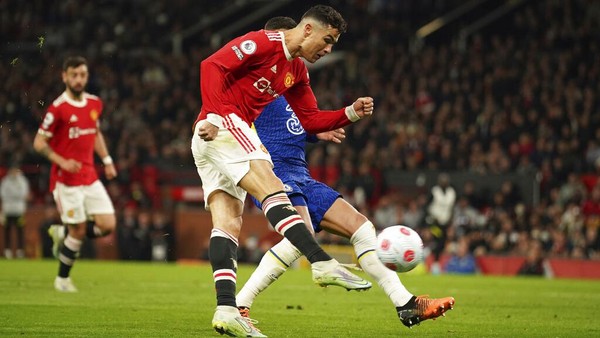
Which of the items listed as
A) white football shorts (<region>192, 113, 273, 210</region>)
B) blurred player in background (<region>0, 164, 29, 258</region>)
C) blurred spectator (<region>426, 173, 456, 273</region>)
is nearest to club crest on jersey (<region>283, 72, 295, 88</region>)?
white football shorts (<region>192, 113, 273, 210</region>)

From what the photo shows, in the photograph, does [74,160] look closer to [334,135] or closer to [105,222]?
[105,222]

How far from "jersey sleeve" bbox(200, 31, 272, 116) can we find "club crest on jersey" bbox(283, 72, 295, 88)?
1.01 feet

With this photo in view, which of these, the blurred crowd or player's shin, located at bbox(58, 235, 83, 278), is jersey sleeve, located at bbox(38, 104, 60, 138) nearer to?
player's shin, located at bbox(58, 235, 83, 278)

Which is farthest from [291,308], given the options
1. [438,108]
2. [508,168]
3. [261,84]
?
[438,108]

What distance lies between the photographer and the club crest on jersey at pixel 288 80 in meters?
7.92

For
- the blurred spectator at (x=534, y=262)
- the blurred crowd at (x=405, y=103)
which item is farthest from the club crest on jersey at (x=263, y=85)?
the blurred spectator at (x=534, y=262)

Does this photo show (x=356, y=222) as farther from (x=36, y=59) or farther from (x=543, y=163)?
(x=36, y=59)

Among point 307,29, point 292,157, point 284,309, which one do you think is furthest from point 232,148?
point 284,309

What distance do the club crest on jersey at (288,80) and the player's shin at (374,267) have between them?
1247mm

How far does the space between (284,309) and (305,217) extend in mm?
2247

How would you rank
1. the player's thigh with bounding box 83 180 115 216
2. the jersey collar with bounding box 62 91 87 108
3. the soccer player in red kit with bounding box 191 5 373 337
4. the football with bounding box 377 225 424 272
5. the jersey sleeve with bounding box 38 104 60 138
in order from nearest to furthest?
1. the soccer player in red kit with bounding box 191 5 373 337
2. the football with bounding box 377 225 424 272
3. the jersey sleeve with bounding box 38 104 60 138
4. the jersey collar with bounding box 62 91 87 108
5. the player's thigh with bounding box 83 180 115 216

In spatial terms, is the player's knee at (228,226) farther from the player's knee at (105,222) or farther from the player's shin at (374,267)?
the player's knee at (105,222)

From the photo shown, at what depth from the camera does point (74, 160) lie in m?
12.9

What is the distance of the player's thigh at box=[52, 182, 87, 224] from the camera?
42.3 feet
